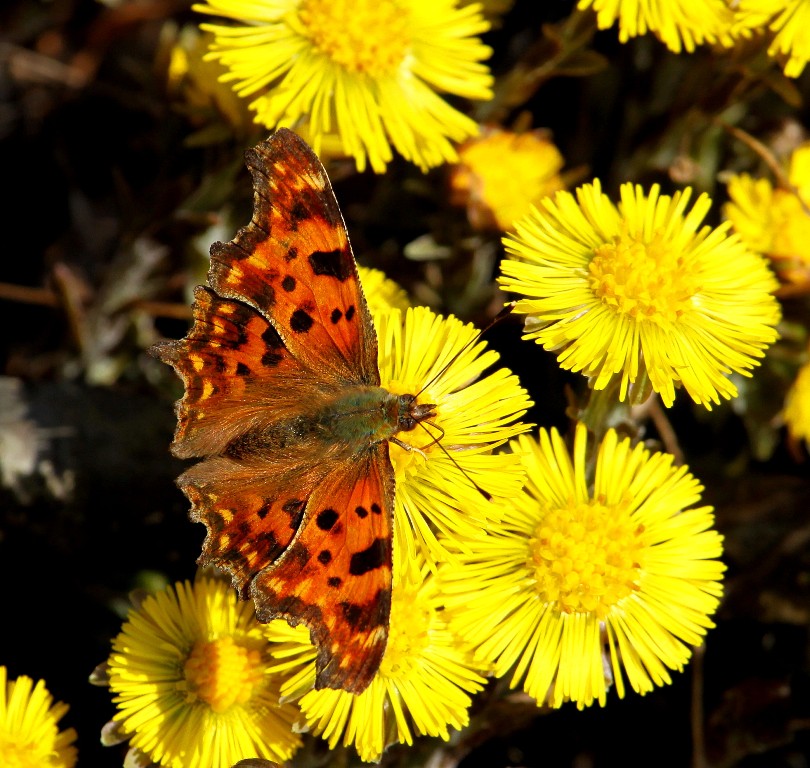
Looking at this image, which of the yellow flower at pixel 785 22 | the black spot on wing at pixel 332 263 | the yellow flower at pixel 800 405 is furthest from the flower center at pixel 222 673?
the yellow flower at pixel 785 22

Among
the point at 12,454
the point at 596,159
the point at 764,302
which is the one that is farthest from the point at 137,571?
the point at 596,159

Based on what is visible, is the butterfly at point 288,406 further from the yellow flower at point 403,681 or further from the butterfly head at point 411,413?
the yellow flower at point 403,681

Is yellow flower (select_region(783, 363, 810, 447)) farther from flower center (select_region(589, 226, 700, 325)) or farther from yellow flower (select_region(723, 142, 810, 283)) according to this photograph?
flower center (select_region(589, 226, 700, 325))

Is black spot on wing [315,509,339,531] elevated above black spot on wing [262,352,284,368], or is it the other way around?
black spot on wing [262,352,284,368]

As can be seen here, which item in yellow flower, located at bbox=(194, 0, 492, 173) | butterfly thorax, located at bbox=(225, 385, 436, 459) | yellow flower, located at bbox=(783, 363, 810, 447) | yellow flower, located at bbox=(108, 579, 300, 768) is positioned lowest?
yellow flower, located at bbox=(108, 579, 300, 768)

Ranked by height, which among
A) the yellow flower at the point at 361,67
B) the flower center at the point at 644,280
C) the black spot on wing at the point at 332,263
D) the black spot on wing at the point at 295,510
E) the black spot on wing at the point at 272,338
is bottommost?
the black spot on wing at the point at 295,510

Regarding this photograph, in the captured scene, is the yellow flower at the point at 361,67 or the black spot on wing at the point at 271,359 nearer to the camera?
the black spot on wing at the point at 271,359

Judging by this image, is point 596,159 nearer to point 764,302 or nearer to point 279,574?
point 764,302

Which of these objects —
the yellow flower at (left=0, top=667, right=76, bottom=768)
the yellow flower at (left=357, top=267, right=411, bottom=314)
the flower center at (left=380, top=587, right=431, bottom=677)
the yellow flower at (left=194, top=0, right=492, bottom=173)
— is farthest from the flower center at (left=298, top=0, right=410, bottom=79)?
the yellow flower at (left=0, top=667, right=76, bottom=768)
